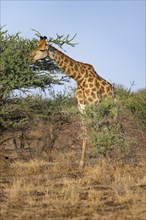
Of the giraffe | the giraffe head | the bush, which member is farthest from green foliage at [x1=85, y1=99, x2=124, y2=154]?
the giraffe head

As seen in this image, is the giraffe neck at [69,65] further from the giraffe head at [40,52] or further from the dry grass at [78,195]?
the dry grass at [78,195]

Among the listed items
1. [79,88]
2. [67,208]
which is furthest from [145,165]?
[67,208]

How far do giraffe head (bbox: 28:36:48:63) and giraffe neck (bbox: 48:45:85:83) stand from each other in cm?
35

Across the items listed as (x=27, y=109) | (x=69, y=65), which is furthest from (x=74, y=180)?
(x=69, y=65)

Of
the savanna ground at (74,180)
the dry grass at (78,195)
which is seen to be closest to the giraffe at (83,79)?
the savanna ground at (74,180)

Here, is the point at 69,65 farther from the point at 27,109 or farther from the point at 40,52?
the point at 27,109

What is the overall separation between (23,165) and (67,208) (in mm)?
5855

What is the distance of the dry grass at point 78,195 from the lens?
20.4ft

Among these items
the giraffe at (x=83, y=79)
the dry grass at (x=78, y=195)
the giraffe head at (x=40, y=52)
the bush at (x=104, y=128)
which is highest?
the giraffe head at (x=40, y=52)

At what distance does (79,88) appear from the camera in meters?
12.3

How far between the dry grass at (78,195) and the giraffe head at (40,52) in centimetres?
289

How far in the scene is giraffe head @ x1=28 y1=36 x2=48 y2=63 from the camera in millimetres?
11625

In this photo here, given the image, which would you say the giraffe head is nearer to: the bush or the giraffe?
the giraffe

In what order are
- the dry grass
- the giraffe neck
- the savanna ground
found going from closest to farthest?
the dry grass → the savanna ground → the giraffe neck
